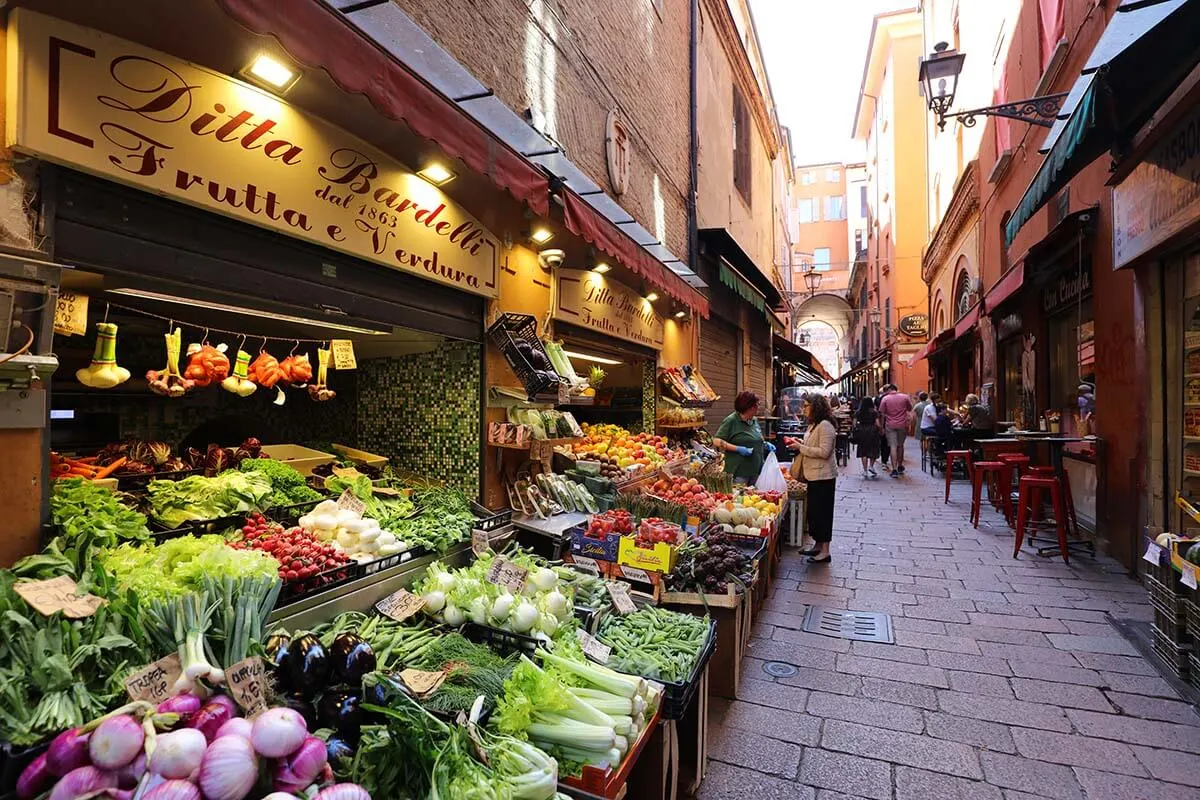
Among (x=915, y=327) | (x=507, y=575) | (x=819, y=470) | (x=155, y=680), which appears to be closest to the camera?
(x=155, y=680)

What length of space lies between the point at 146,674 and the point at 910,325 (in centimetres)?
2630

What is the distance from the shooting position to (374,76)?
105 inches

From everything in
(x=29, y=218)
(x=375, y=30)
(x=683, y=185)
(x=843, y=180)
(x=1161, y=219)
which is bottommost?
(x=29, y=218)

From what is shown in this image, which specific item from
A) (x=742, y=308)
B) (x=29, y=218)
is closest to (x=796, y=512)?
(x=29, y=218)

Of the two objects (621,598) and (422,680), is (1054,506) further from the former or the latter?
(422,680)

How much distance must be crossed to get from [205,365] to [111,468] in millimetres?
807

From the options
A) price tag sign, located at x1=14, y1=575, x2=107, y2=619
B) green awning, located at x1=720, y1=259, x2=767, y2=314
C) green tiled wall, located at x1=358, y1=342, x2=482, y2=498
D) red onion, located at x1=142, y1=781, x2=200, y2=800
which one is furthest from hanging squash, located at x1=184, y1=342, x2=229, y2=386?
green awning, located at x1=720, y1=259, x2=767, y2=314

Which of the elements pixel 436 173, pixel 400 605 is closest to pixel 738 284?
pixel 436 173

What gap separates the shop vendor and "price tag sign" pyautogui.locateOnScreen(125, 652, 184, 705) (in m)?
6.56

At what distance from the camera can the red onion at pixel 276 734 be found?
167 cm

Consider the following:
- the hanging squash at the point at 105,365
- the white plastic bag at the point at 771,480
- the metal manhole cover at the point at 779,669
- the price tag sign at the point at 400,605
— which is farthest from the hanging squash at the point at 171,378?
the white plastic bag at the point at 771,480

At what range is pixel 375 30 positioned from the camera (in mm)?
3447

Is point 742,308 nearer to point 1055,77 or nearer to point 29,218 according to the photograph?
point 1055,77

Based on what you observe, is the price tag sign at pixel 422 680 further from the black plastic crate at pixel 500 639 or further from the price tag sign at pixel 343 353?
the price tag sign at pixel 343 353
